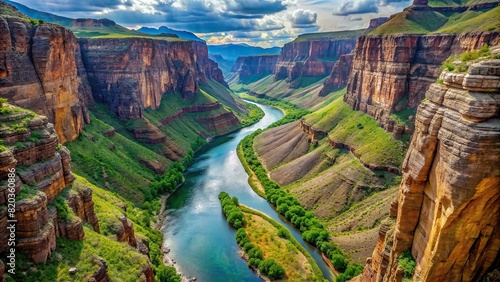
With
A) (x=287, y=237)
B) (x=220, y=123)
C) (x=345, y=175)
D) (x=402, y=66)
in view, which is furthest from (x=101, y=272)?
(x=220, y=123)

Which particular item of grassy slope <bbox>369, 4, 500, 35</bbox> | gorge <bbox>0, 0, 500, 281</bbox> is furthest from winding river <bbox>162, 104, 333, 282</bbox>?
grassy slope <bbox>369, 4, 500, 35</bbox>

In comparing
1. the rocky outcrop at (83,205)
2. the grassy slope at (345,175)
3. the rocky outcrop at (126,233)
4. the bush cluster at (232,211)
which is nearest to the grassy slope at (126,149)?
the bush cluster at (232,211)

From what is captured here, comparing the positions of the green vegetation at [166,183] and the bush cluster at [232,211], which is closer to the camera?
the bush cluster at [232,211]

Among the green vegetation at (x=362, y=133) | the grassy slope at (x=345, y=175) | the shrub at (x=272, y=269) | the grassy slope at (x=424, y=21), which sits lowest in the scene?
the shrub at (x=272, y=269)

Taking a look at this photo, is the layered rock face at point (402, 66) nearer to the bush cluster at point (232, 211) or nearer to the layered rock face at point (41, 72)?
the bush cluster at point (232, 211)

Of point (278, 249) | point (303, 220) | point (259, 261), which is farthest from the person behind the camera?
point (303, 220)

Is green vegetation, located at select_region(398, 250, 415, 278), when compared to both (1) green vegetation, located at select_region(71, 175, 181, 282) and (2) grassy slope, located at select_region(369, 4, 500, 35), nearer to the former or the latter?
(1) green vegetation, located at select_region(71, 175, 181, 282)

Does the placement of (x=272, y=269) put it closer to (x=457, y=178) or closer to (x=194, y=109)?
(x=457, y=178)
